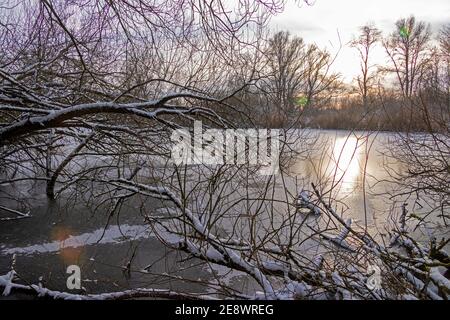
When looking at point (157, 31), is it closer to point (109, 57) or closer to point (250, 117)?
point (250, 117)

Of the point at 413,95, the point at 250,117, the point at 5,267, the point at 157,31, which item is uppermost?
the point at 157,31

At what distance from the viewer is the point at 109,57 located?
6.36 metres

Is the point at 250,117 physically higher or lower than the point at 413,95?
lower
